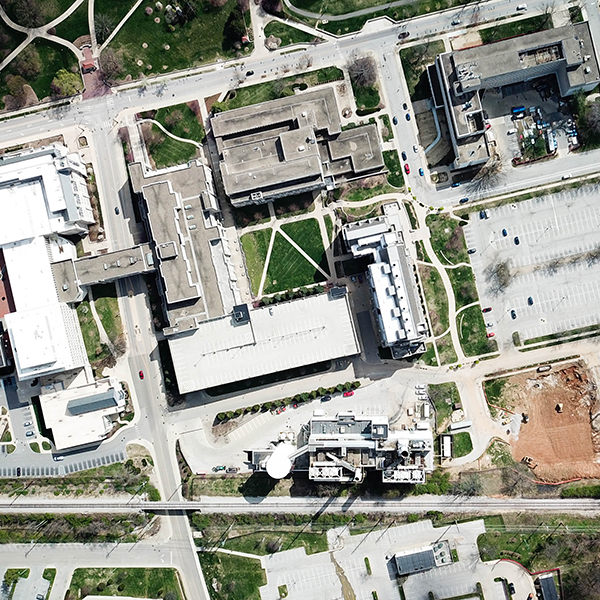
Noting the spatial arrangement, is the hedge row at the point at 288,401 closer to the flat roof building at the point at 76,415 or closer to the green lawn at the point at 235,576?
the flat roof building at the point at 76,415

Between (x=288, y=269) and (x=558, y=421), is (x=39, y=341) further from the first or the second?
(x=558, y=421)

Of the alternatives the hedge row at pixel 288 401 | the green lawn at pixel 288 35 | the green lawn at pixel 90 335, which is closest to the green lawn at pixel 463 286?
the hedge row at pixel 288 401

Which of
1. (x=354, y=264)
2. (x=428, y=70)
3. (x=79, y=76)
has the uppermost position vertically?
(x=79, y=76)

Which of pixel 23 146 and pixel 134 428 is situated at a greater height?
pixel 23 146

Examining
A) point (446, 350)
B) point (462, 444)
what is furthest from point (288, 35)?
point (462, 444)

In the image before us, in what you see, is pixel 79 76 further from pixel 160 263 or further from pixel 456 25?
pixel 456 25

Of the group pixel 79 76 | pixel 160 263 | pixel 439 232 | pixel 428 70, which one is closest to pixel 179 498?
pixel 160 263
